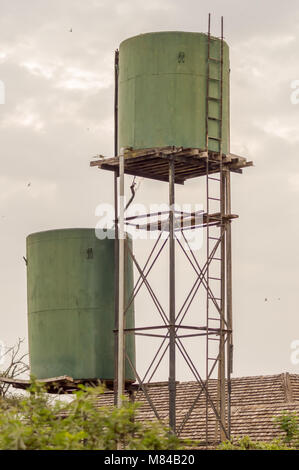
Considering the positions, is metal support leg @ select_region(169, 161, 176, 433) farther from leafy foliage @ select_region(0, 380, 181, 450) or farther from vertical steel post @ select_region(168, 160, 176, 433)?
leafy foliage @ select_region(0, 380, 181, 450)

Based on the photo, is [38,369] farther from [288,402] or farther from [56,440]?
[56,440]

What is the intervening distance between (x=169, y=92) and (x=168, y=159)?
174 centimetres

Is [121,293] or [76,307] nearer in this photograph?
[121,293]

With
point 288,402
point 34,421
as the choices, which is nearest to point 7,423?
point 34,421

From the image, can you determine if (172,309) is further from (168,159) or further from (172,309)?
(168,159)

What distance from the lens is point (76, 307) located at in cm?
3266

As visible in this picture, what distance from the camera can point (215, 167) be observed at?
3231 centimetres

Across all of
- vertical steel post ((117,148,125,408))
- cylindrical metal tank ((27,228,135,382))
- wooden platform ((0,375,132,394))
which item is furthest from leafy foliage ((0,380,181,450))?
cylindrical metal tank ((27,228,135,382))

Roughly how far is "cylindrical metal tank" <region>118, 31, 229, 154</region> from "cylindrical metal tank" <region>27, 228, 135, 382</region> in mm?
3153

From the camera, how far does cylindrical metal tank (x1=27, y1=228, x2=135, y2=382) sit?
32438mm

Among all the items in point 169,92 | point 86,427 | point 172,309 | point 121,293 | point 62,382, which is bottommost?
point 62,382

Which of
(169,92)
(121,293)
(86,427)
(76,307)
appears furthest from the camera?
(76,307)

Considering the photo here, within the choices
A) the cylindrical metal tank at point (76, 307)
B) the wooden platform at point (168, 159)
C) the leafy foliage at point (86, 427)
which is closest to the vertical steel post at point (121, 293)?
the wooden platform at point (168, 159)

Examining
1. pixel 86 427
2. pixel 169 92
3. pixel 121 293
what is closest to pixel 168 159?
pixel 169 92
